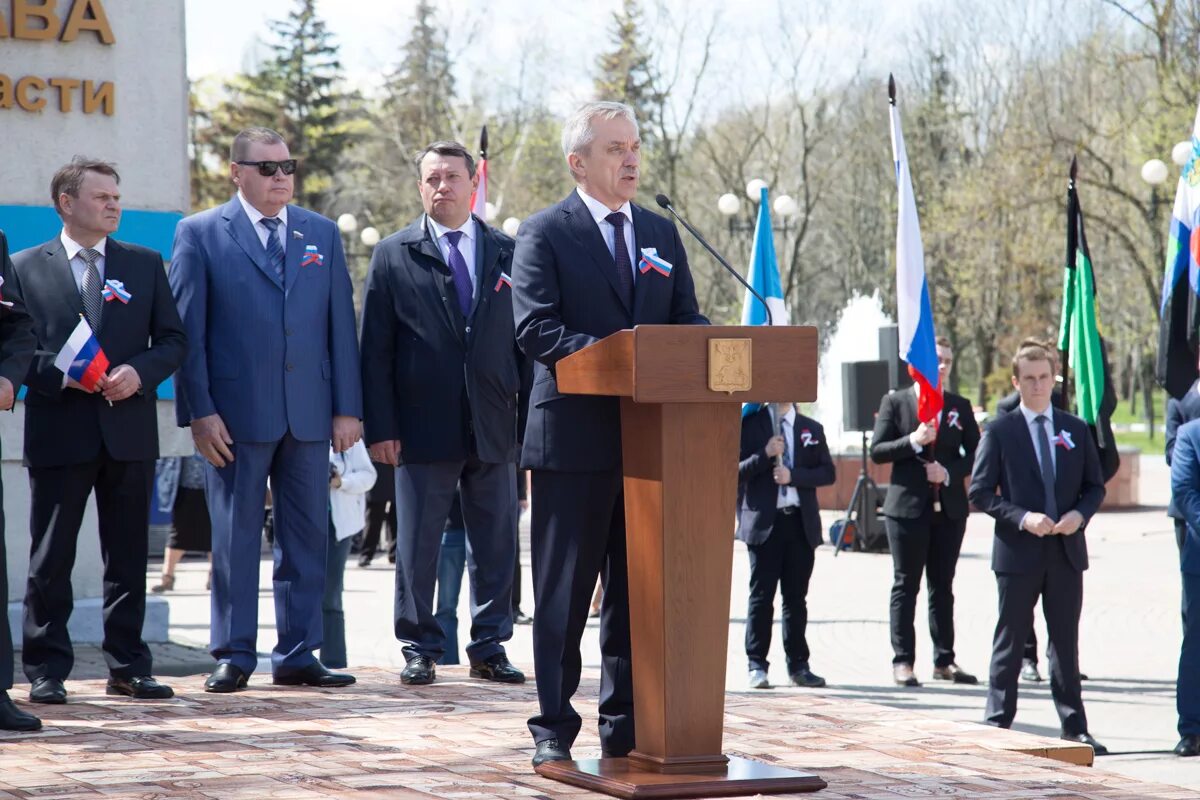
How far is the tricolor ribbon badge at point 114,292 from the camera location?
678cm

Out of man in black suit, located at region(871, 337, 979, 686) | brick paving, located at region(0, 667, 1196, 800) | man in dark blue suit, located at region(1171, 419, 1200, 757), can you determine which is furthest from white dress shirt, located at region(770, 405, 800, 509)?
brick paving, located at region(0, 667, 1196, 800)

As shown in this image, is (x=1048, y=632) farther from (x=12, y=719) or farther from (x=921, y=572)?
(x=12, y=719)

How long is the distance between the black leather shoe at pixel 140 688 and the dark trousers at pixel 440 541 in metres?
1.07

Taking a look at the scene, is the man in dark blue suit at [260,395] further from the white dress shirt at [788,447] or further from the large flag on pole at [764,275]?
the large flag on pole at [764,275]

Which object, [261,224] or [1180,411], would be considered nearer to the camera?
[261,224]

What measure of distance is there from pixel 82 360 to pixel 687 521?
2997 mm

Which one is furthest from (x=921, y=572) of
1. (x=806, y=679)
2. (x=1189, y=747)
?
(x=1189, y=747)

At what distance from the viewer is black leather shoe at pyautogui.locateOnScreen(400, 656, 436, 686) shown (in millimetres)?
7246

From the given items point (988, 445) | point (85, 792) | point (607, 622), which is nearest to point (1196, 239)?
point (988, 445)

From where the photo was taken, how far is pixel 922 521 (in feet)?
35.7

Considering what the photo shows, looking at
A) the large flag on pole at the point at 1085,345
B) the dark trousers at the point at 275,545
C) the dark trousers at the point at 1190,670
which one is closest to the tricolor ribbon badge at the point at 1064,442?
the dark trousers at the point at 1190,670

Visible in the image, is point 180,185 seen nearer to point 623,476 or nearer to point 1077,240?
point 623,476

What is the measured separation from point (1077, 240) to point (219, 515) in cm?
752

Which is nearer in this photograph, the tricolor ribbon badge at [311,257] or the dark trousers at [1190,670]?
the tricolor ribbon badge at [311,257]
